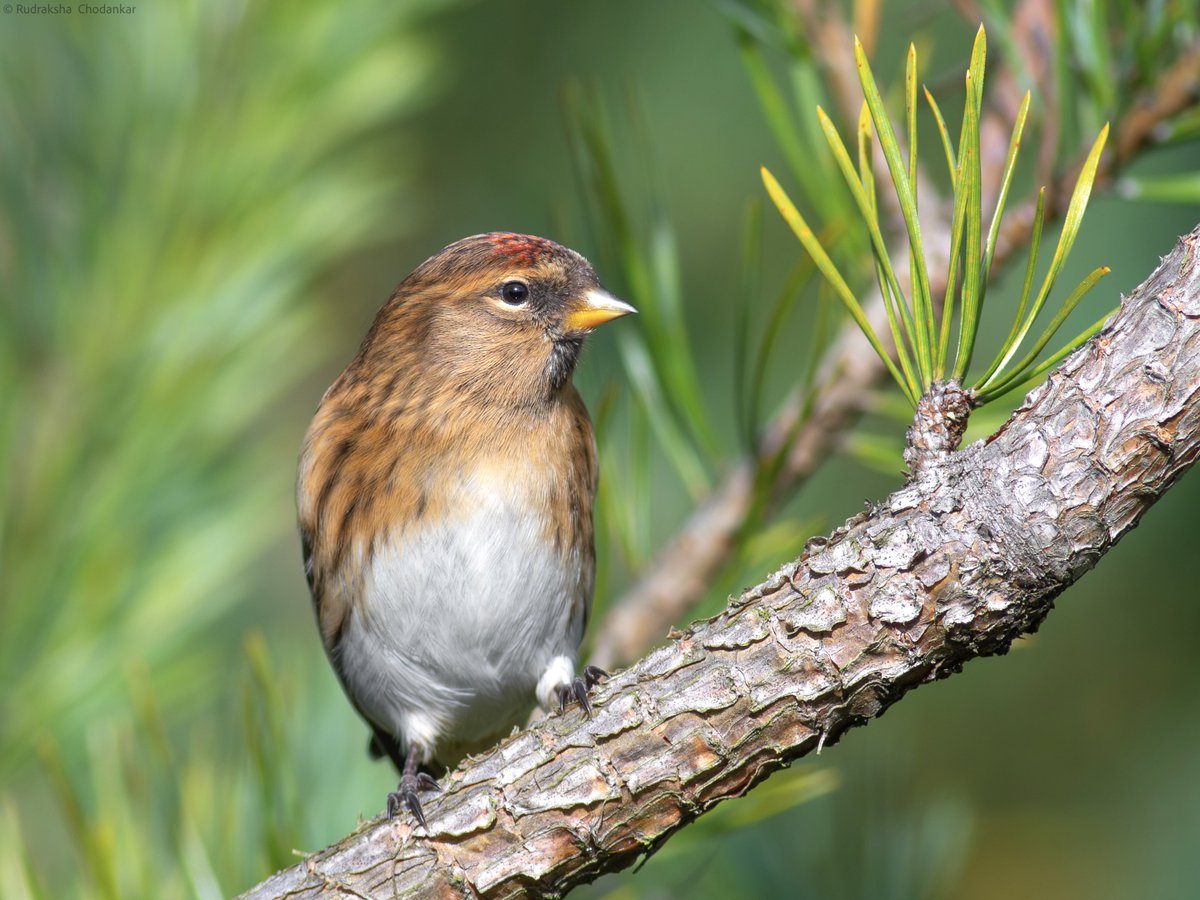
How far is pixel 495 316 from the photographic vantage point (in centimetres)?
208

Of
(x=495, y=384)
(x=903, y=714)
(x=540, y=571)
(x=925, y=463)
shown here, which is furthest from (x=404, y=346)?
(x=925, y=463)

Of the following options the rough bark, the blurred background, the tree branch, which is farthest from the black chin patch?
the rough bark

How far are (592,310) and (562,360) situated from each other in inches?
6.5

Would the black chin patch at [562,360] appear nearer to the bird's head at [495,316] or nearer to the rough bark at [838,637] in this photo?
the bird's head at [495,316]

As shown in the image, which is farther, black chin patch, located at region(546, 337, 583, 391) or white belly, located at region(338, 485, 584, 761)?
black chin patch, located at region(546, 337, 583, 391)

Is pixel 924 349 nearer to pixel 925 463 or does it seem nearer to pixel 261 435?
pixel 925 463

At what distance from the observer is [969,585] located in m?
0.93


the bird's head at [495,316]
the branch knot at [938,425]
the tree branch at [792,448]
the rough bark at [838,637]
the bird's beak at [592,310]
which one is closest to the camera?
the rough bark at [838,637]

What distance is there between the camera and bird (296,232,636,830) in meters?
1.88

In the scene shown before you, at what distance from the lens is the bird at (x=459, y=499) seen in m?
1.88

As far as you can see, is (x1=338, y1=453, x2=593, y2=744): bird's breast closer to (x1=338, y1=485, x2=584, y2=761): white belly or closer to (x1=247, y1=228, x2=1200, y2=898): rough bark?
(x1=338, y1=485, x2=584, y2=761): white belly

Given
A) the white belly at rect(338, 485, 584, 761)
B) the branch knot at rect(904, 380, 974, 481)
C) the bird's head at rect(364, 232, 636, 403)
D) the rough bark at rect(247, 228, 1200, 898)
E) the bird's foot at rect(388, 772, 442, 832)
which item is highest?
the bird's head at rect(364, 232, 636, 403)

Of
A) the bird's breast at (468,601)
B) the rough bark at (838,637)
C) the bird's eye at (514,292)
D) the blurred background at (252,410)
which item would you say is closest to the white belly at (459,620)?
the bird's breast at (468,601)

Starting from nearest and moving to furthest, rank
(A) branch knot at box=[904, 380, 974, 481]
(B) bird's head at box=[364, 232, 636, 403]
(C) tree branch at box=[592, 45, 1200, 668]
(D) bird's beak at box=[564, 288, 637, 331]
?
(A) branch knot at box=[904, 380, 974, 481]
(C) tree branch at box=[592, 45, 1200, 668]
(D) bird's beak at box=[564, 288, 637, 331]
(B) bird's head at box=[364, 232, 636, 403]
